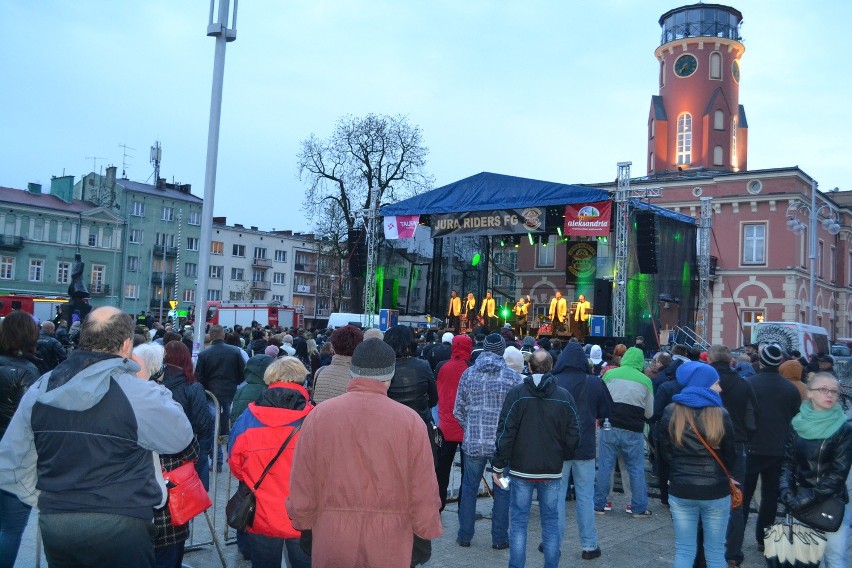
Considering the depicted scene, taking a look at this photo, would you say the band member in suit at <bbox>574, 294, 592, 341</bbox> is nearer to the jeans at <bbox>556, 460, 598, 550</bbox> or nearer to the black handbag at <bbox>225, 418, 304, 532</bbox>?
the jeans at <bbox>556, 460, 598, 550</bbox>

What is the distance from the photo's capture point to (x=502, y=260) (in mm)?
41000

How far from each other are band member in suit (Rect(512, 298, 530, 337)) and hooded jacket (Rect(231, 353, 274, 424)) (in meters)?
22.0

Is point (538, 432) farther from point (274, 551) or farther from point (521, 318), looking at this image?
point (521, 318)

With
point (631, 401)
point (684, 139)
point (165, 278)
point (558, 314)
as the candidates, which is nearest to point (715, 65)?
point (684, 139)

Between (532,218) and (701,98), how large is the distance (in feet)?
68.2

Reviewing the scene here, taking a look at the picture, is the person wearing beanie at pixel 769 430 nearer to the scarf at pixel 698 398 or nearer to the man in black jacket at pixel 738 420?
the man in black jacket at pixel 738 420

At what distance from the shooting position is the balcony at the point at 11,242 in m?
53.1

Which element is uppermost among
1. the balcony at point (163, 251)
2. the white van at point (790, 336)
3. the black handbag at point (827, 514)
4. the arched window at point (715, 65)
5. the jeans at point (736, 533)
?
the arched window at point (715, 65)

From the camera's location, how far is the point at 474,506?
7145mm

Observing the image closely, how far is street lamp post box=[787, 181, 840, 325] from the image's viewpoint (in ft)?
87.0

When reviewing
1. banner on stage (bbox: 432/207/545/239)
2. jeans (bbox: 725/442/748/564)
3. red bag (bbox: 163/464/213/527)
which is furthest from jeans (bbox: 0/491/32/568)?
banner on stage (bbox: 432/207/545/239)

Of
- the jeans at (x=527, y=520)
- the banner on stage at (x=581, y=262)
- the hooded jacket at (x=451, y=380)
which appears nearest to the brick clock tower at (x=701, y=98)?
the banner on stage at (x=581, y=262)

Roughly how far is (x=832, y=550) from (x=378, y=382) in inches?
145

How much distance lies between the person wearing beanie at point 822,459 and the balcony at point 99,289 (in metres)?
59.1
